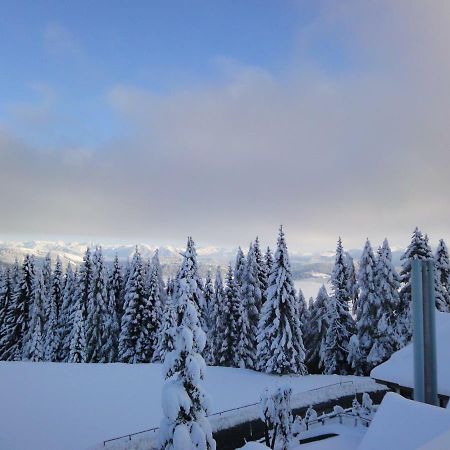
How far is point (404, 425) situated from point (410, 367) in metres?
10.4

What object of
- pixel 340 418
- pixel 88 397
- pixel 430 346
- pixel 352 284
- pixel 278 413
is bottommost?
pixel 88 397

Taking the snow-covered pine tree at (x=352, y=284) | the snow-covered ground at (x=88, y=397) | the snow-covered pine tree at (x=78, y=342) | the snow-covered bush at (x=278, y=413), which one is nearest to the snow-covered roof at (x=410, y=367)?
the snow-covered bush at (x=278, y=413)

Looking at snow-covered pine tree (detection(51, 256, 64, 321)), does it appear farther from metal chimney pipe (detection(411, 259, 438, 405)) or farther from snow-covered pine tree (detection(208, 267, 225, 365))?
metal chimney pipe (detection(411, 259, 438, 405))

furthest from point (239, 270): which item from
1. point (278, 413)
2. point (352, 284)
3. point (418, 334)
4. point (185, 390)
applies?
point (185, 390)

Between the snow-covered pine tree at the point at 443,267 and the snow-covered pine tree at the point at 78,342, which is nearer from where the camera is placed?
the snow-covered pine tree at the point at 443,267

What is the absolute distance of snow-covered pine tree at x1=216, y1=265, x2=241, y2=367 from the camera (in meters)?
42.1

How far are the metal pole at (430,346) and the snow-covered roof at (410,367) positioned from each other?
118 cm

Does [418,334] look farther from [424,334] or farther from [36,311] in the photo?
[36,311]

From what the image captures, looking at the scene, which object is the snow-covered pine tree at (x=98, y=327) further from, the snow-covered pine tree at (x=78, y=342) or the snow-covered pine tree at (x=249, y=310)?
the snow-covered pine tree at (x=249, y=310)

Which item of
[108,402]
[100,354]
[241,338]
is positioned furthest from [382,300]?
[100,354]

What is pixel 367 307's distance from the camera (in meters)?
37.2

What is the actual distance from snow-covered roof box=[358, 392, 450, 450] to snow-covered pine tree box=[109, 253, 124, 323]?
43713 millimetres

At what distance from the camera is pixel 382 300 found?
3697 centimetres

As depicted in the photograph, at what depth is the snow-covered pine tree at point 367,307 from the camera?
36.9m
